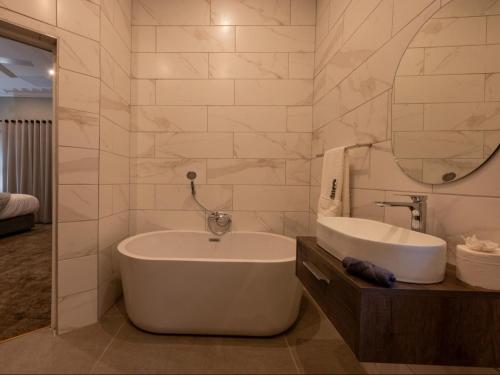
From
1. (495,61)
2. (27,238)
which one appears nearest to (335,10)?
(495,61)

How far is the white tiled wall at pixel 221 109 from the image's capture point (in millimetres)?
2143

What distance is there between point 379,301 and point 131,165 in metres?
2.12

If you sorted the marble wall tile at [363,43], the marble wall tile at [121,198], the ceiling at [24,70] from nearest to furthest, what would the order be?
the marble wall tile at [363,43], the marble wall tile at [121,198], the ceiling at [24,70]

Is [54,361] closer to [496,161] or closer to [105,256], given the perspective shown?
[105,256]

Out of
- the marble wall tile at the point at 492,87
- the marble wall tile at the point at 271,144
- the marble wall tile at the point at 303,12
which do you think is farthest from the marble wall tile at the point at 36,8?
the marble wall tile at the point at 492,87

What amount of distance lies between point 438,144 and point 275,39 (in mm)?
1775

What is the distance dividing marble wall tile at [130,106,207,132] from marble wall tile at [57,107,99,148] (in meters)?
0.55

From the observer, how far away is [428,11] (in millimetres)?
977

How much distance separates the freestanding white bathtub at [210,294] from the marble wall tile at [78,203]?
0.38 metres

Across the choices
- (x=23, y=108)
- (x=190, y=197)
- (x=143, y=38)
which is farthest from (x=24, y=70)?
(x=190, y=197)

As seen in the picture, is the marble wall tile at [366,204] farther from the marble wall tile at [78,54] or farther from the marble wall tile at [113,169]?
the marble wall tile at [78,54]

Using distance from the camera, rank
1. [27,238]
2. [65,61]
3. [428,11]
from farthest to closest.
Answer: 1. [27,238]
2. [65,61]
3. [428,11]

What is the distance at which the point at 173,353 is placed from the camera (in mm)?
1380

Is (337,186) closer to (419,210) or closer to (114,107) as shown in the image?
(419,210)
